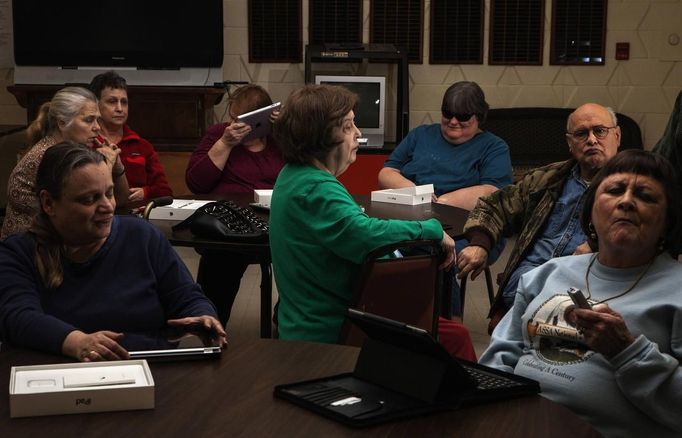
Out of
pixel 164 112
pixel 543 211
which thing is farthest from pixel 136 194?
pixel 164 112

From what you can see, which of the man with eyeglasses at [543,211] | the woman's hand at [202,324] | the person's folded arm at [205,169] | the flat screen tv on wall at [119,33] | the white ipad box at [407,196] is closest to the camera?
the woman's hand at [202,324]

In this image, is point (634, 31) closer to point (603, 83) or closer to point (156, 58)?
point (603, 83)

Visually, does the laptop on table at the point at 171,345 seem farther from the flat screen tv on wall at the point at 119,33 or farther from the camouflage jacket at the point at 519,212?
the flat screen tv on wall at the point at 119,33

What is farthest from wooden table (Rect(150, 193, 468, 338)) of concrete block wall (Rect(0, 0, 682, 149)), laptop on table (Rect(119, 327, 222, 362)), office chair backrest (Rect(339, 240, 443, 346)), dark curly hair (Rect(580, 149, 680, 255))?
concrete block wall (Rect(0, 0, 682, 149))

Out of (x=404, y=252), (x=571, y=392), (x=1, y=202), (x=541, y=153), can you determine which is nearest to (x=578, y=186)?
(x=404, y=252)

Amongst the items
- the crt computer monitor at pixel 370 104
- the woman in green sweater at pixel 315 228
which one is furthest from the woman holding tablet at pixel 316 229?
the crt computer monitor at pixel 370 104

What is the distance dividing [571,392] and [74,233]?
4.00ft

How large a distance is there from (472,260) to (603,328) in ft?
4.69

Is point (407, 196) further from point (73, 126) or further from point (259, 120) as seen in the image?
point (73, 126)

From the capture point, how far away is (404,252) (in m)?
3.41

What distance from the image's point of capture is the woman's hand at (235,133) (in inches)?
176

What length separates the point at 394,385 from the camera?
1801 mm

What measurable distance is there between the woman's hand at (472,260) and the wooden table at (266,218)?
161 millimetres

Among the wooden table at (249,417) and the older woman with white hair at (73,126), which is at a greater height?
the older woman with white hair at (73,126)
